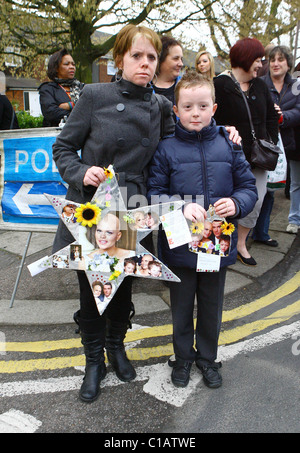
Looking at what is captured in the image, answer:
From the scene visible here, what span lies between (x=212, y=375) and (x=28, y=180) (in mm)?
1981

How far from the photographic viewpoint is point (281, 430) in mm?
1921

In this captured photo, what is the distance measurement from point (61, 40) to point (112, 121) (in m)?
13.6

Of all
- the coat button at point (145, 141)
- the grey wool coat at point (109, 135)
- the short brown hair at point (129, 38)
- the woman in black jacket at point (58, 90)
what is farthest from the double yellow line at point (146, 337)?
the woman in black jacket at point (58, 90)

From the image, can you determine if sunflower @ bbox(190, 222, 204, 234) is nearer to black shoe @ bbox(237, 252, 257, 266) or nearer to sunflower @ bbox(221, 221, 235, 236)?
sunflower @ bbox(221, 221, 235, 236)

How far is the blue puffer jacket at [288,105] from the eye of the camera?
4340 millimetres

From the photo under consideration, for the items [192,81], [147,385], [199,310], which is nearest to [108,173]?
[192,81]

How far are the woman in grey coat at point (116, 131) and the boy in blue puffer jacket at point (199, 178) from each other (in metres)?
0.12

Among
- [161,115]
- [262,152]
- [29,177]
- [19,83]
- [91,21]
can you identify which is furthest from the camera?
[19,83]

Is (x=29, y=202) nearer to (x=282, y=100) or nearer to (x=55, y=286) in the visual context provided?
(x=55, y=286)

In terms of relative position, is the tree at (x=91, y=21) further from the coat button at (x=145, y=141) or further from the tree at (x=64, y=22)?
the coat button at (x=145, y=141)

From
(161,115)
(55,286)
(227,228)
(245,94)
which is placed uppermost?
(245,94)

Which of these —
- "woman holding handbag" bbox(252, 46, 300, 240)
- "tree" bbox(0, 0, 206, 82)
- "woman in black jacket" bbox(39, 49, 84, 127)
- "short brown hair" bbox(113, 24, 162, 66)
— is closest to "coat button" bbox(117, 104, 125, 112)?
"short brown hair" bbox(113, 24, 162, 66)

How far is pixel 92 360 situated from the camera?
2236 mm

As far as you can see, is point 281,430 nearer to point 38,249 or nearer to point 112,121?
point 112,121
